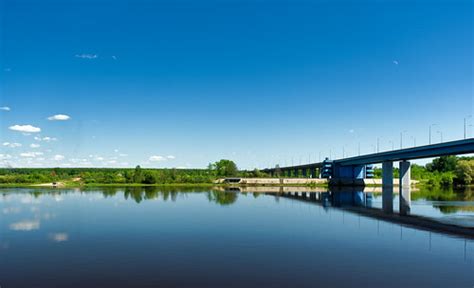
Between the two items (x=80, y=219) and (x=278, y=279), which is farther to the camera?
(x=80, y=219)

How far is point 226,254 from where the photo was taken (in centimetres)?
2348

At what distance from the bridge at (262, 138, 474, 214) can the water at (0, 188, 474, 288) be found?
26.1m

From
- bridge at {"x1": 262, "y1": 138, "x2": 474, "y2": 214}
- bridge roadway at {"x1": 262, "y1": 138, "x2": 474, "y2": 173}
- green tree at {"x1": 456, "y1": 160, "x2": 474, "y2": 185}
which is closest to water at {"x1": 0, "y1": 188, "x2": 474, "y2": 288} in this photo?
bridge at {"x1": 262, "y1": 138, "x2": 474, "y2": 214}

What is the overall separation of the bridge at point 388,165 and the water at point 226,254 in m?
26.1

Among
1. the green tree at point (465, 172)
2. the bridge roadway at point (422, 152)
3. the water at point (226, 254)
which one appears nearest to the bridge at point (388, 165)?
the bridge roadway at point (422, 152)

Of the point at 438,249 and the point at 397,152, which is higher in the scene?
the point at 397,152

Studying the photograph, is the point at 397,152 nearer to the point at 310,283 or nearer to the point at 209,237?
the point at 209,237

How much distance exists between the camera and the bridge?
2972 inches

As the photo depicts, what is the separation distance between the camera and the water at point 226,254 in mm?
18203

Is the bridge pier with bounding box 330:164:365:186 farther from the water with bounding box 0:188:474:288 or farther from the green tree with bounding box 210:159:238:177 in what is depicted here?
the water with bounding box 0:188:474:288

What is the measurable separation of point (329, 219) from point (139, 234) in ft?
71.7

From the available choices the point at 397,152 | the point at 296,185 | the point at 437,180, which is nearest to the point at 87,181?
the point at 296,185

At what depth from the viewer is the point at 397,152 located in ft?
352

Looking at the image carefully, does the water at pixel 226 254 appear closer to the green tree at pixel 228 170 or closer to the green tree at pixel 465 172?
the green tree at pixel 465 172
